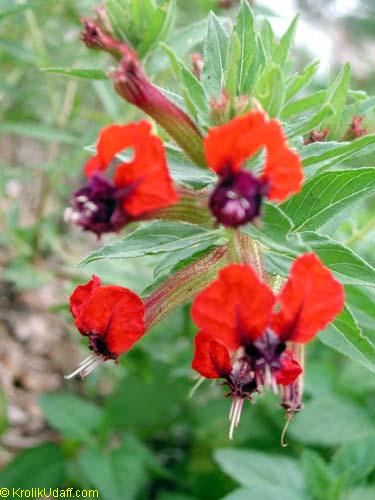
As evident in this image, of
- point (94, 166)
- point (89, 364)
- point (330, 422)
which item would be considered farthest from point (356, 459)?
point (94, 166)

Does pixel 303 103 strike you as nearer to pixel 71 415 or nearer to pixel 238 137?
pixel 238 137

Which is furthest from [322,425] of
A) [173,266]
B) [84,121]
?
[84,121]

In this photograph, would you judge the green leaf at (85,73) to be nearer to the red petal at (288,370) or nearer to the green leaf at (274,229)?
the green leaf at (274,229)

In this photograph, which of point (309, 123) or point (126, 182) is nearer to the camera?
point (126, 182)

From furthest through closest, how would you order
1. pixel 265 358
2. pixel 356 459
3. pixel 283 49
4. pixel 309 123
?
pixel 356 459, pixel 283 49, pixel 309 123, pixel 265 358

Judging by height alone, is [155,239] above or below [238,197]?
below
